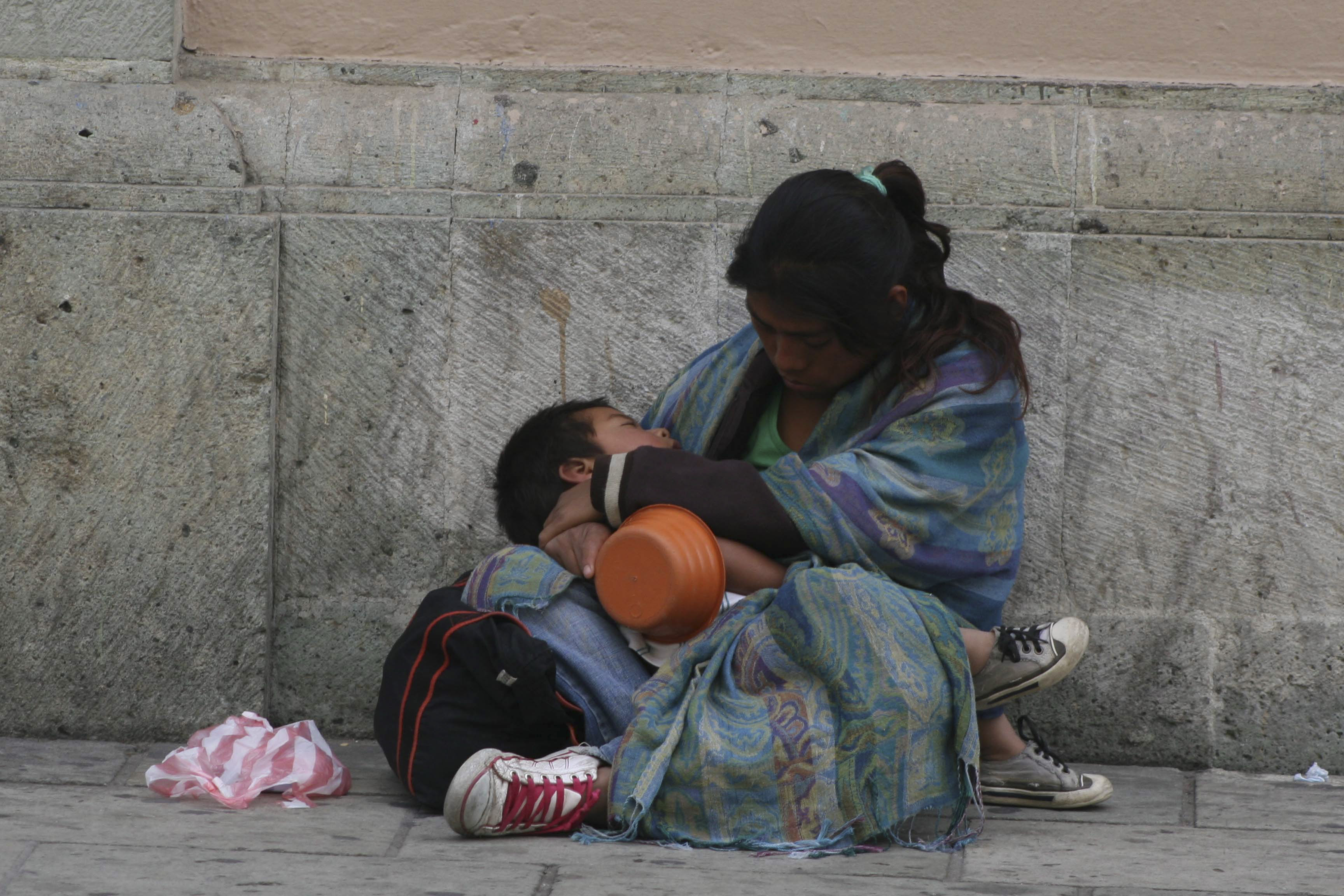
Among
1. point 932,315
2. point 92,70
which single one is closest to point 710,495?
point 932,315

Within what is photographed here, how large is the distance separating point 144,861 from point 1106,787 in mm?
1789

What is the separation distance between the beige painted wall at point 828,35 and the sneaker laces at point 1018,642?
127 centimetres

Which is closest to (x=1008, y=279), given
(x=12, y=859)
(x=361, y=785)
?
(x=361, y=785)

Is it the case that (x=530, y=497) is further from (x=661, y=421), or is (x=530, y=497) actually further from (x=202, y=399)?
(x=202, y=399)

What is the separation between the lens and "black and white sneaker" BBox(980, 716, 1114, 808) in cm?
305

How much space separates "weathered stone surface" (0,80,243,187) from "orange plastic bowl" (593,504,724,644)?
1266mm

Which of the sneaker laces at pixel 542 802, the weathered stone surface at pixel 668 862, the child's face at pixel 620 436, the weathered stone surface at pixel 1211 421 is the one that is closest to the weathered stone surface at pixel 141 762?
the weathered stone surface at pixel 668 862

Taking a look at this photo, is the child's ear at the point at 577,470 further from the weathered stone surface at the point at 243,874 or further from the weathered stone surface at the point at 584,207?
the weathered stone surface at the point at 243,874

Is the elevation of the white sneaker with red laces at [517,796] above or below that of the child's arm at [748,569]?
below

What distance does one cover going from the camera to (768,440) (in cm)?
322

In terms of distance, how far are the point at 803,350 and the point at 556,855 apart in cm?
102

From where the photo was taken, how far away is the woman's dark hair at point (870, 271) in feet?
9.19

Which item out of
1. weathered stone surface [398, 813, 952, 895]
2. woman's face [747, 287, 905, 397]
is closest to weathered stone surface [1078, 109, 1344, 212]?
woman's face [747, 287, 905, 397]

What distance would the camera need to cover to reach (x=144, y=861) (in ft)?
8.23
